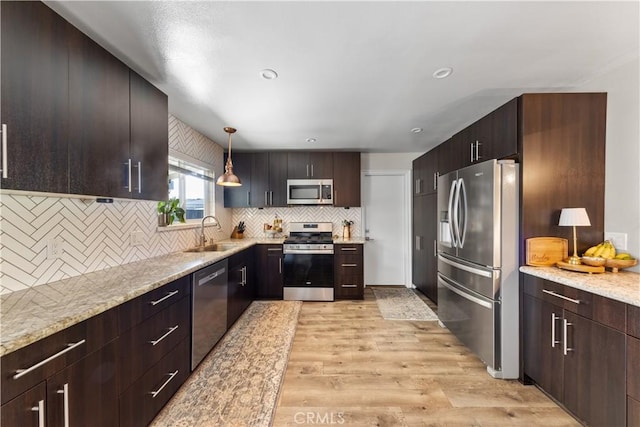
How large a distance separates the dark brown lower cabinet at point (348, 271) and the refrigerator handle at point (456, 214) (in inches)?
60.3

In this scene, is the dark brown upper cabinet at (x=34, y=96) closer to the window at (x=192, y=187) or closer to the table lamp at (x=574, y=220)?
the window at (x=192, y=187)

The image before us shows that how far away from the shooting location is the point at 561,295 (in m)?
1.73

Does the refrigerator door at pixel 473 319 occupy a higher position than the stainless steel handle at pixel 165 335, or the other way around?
the stainless steel handle at pixel 165 335

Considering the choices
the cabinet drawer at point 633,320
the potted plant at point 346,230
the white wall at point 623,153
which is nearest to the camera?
the cabinet drawer at point 633,320

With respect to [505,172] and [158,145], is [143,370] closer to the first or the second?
[158,145]

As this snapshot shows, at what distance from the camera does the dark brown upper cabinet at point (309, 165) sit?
4301mm

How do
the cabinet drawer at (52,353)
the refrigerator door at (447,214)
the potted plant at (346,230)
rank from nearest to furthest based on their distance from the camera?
the cabinet drawer at (52,353)
the refrigerator door at (447,214)
the potted plant at (346,230)

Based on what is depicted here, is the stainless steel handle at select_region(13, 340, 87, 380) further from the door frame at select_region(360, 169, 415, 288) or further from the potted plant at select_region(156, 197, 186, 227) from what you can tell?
the door frame at select_region(360, 169, 415, 288)

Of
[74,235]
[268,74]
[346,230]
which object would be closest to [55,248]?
[74,235]

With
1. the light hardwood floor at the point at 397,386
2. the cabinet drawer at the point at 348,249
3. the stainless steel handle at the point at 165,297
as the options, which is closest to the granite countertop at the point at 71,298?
the stainless steel handle at the point at 165,297

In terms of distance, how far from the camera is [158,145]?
204cm

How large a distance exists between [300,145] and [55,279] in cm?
314

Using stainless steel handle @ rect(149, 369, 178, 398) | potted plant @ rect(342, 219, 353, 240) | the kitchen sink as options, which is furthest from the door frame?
stainless steel handle @ rect(149, 369, 178, 398)

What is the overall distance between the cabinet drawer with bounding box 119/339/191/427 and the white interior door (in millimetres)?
3370
